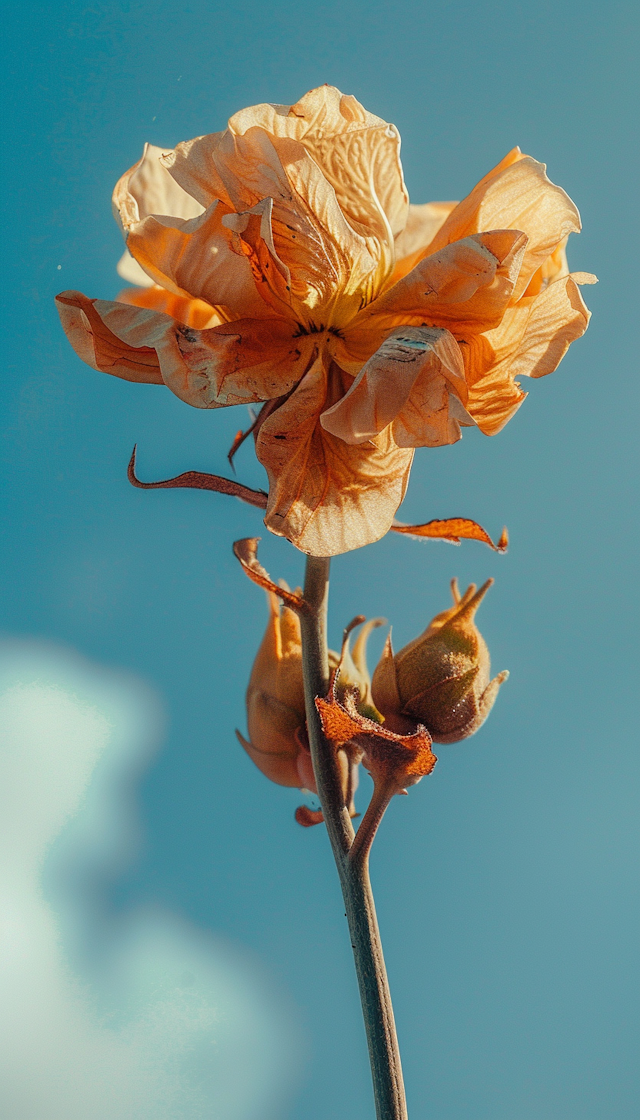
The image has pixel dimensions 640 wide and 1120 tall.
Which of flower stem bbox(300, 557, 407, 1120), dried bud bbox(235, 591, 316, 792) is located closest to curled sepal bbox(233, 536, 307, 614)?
flower stem bbox(300, 557, 407, 1120)

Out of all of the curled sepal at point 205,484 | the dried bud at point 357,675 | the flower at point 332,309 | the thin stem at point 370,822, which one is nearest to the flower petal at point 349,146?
the flower at point 332,309

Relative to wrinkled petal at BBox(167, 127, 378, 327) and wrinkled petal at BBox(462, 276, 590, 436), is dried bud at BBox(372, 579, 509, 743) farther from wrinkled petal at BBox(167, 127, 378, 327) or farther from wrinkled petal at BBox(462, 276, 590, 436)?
wrinkled petal at BBox(167, 127, 378, 327)

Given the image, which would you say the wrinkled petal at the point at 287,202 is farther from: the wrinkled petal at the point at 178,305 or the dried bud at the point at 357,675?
the dried bud at the point at 357,675

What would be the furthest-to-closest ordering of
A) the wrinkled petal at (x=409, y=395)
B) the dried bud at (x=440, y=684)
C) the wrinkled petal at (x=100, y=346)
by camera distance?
the dried bud at (x=440, y=684) < the wrinkled petal at (x=100, y=346) < the wrinkled petal at (x=409, y=395)

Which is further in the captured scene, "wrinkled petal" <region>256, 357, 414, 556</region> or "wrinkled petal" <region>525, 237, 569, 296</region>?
"wrinkled petal" <region>525, 237, 569, 296</region>

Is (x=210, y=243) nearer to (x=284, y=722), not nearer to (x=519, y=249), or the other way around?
(x=519, y=249)

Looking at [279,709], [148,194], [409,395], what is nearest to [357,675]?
[279,709]

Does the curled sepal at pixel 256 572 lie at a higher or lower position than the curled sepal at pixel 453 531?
lower
